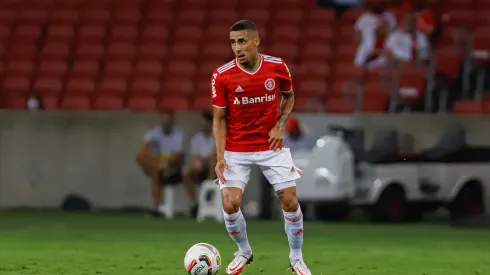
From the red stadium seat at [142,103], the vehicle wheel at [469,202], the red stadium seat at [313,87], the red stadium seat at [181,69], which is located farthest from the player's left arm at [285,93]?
the red stadium seat at [181,69]

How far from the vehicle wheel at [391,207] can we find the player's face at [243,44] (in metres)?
8.07

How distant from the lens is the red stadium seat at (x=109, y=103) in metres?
18.8

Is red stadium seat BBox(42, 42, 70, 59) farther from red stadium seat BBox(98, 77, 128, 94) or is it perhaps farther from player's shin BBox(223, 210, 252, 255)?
player's shin BBox(223, 210, 252, 255)

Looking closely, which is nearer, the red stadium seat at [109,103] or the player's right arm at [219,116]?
the player's right arm at [219,116]

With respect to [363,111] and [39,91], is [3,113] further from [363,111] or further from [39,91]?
[363,111]

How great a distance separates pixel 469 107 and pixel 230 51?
4513mm

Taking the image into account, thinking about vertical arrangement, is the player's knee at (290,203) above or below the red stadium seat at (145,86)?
below

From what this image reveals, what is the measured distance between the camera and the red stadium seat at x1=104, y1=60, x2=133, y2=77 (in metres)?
19.4

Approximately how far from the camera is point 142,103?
61.6 feet

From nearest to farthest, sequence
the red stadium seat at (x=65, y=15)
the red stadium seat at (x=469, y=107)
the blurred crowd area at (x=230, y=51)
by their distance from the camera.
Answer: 1. the red stadium seat at (x=469, y=107)
2. the blurred crowd area at (x=230, y=51)
3. the red stadium seat at (x=65, y=15)

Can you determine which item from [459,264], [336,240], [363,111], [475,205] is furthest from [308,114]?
[459,264]

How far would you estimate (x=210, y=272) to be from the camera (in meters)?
8.09

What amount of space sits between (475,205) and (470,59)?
3.31 metres

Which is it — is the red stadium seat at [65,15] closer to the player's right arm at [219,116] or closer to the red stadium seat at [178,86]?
the red stadium seat at [178,86]
